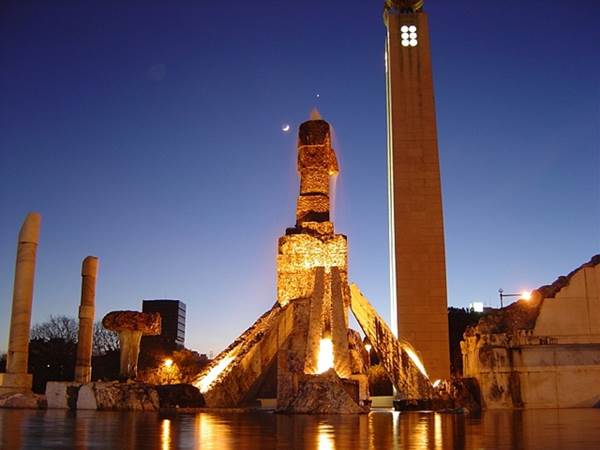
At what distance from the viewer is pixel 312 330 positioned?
50.8ft

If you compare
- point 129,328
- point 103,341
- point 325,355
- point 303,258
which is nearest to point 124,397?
point 129,328

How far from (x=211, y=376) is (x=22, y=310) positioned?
5103mm

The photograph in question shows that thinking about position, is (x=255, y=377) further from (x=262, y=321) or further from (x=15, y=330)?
(x=15, y=330)

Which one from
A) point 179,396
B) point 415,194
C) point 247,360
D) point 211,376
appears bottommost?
point 179,396

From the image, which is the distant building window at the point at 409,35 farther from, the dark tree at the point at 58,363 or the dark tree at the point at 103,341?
the dark tree at the point at 103,341

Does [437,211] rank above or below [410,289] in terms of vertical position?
above

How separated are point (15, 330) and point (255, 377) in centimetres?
608

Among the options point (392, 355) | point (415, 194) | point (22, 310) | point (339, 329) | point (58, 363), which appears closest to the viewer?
point (339, 329)

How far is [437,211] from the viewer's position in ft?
80.0

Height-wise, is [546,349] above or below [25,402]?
above

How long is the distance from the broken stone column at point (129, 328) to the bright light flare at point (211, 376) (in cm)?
190

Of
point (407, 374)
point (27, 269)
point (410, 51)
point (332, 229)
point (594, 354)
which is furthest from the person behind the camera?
point (410, 51)

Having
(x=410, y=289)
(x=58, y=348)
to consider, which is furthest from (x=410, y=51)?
(x=58, y=348)

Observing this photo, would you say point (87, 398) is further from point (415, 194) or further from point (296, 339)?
point (415, 194)
